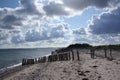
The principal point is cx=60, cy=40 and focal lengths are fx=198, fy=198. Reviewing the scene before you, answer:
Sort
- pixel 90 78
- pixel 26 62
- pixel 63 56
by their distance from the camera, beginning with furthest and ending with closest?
1. pixel 26 62
2. pixel 63 56
3. pixel 90 78

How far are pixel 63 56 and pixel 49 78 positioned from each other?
1622 cm

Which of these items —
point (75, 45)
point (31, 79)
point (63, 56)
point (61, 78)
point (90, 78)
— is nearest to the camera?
point (90, 78)

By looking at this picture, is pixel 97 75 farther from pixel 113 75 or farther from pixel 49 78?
A: pixel 49 78

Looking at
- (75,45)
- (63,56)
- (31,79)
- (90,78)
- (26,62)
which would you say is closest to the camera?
(90,78)

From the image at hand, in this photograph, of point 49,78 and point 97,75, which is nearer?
point 97,75

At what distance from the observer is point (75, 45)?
122 meters

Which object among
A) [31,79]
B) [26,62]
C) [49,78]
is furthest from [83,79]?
[26,62]

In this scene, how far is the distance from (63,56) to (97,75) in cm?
1762

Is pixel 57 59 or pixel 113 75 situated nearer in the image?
pixel 113 75

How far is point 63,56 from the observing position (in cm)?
3488

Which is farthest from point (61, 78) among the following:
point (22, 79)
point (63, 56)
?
point (63, 56)

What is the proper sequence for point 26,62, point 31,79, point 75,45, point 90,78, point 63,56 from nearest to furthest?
point 90,78 < point 31,79 < point 63,56 < point 26,62 < point 75,45

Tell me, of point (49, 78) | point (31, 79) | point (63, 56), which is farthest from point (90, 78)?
point (63, 56)

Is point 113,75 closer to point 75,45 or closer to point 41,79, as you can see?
point 41,79
